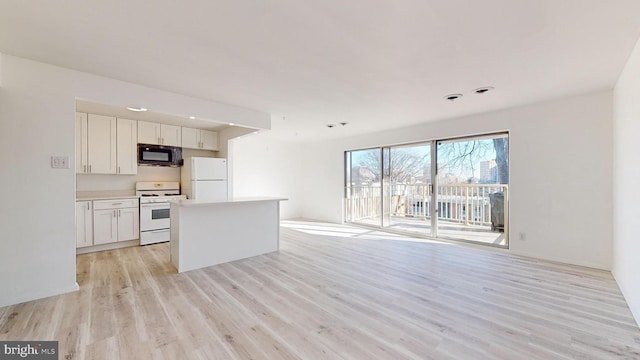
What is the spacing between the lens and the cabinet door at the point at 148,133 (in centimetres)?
471

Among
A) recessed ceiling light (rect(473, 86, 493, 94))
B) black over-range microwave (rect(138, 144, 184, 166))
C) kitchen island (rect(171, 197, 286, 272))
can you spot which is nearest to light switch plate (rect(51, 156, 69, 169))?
kitchen island (rect(171, 197, 286, 272))

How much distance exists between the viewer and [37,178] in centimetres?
252

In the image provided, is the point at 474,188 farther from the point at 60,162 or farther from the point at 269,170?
the point at 60,162

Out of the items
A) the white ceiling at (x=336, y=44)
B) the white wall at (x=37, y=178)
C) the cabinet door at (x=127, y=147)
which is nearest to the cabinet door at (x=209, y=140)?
the cabinet door at (x=127, y=147)

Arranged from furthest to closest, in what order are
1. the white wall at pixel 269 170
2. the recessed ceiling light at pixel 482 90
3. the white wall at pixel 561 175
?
the white wall at pixel 269 170 → the white wall at pixel 561 175 → the recessed ceiling light at pixel 482 90

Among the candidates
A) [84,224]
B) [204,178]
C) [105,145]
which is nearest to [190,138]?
[204,178]

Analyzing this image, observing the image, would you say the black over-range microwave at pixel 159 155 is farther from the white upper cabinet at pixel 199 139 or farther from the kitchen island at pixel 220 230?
the kitchen island at pixel 220 230

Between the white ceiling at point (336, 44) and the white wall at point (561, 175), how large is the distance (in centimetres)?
41

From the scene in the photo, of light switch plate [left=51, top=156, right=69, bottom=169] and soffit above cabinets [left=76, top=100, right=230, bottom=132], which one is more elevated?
soffit above cabinets [left=76, top=100, right=230, bottom=132]

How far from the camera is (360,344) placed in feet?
6.04

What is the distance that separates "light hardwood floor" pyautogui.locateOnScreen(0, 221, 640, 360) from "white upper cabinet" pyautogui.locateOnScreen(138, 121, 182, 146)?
2177mm

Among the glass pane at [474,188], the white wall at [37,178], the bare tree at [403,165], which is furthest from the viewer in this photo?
the bare tree at [403,165]

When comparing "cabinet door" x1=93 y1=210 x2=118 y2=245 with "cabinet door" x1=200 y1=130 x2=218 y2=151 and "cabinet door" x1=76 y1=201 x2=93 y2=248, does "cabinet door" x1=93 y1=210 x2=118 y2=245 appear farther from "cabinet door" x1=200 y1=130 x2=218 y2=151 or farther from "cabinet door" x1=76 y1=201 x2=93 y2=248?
"cabinet door" x1=200 y1=130 x2=218 y2=151

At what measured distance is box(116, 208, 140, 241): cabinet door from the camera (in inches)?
170
